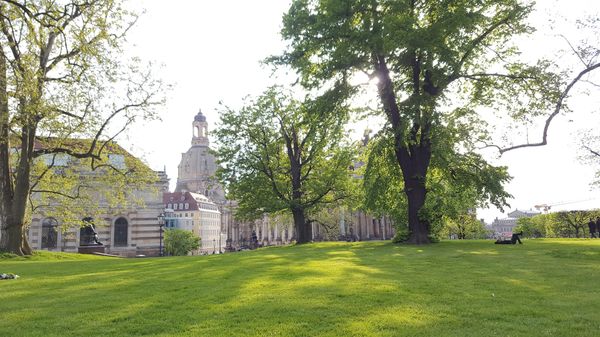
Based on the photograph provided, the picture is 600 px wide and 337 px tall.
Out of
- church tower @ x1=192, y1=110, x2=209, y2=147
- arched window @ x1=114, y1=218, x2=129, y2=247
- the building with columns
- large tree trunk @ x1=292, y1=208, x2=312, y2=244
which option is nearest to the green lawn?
large tree trunk @ x1=292, y1=208, x2=312, y2=244

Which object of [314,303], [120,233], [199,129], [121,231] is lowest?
[314,303]

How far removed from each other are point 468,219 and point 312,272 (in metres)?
61.6

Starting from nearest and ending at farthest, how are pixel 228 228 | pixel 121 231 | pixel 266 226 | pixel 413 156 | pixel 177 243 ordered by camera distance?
pixel 413 156 < pixel 121 231 < pixel 177 243 < pixel 266 226 < pixel 228 228

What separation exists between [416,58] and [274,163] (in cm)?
1852

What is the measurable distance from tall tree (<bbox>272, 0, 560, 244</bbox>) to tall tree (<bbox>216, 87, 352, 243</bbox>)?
10.8 m

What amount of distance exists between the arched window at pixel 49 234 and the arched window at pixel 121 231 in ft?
26.1

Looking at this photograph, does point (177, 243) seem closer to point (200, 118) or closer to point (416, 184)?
point (416, 184)

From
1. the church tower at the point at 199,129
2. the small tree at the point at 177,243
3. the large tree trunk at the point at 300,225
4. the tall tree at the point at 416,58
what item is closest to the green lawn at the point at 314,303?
the tall tree at the point at 416,58

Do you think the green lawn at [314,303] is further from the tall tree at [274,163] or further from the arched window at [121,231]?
the arched window at [121,231]

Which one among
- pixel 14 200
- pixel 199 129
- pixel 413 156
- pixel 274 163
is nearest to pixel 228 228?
pixel 199 129

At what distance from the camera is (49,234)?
60250 millimetres

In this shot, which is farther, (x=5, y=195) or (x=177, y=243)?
(x=177, y=243)

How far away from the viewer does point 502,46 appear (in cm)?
Answer: 2697

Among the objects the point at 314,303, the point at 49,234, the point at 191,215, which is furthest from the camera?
the point at 191,215
